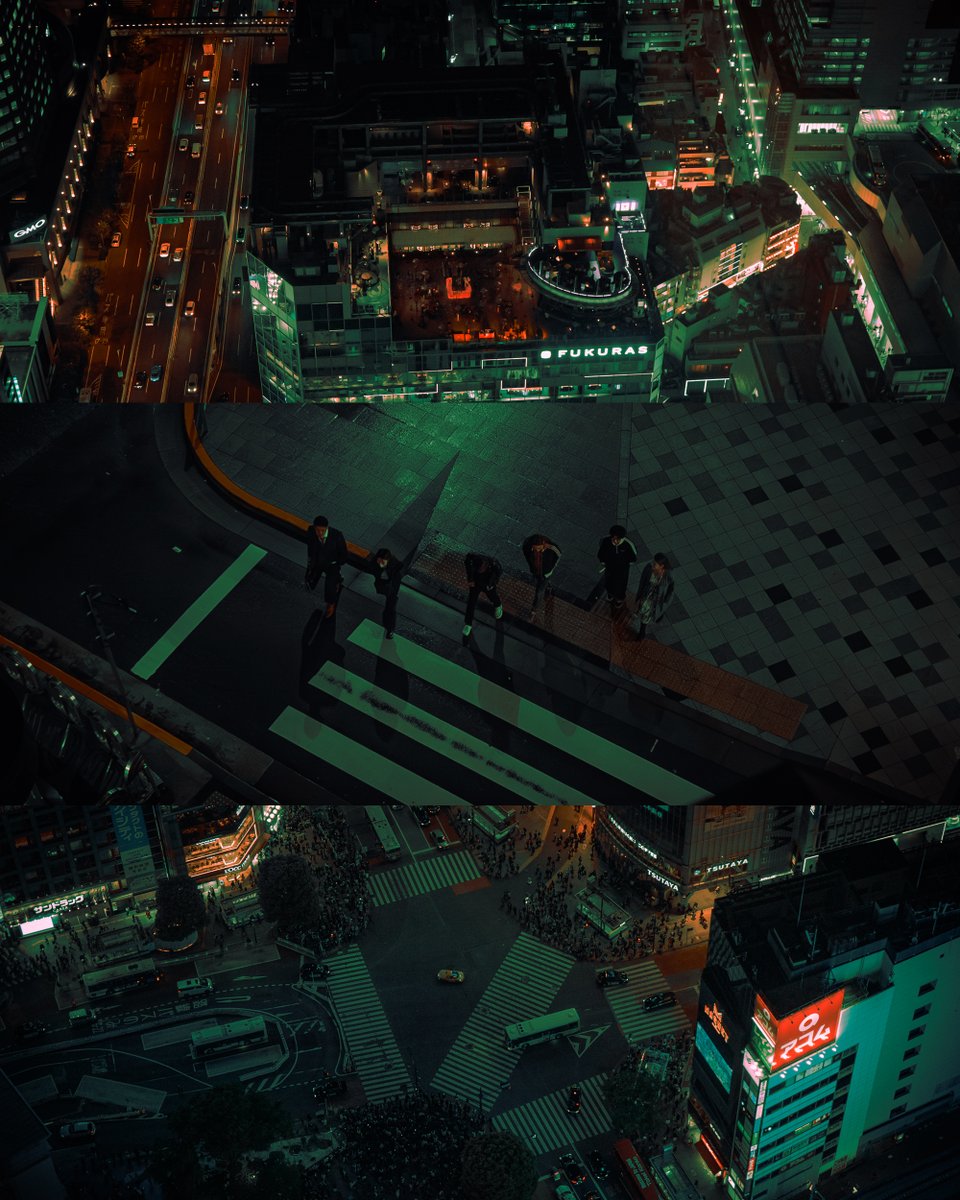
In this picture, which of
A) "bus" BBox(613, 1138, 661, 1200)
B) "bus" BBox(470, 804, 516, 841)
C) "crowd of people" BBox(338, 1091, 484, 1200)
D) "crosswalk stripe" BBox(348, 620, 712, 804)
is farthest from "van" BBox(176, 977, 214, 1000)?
"crosswalk stripe" BBox(348, 620, 712, 804)

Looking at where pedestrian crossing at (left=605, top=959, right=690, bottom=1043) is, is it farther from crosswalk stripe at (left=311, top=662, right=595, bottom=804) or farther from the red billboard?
crosswalk stripe at (left=311, top=662, right=595, bottom=804)

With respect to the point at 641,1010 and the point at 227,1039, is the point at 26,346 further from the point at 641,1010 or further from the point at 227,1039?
the point at 641,1010

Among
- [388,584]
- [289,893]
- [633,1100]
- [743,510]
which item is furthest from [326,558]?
[289,893]

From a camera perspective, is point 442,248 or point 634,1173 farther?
point 442,248

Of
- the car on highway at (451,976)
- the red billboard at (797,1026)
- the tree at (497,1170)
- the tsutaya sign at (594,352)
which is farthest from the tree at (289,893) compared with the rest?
the tsutaya sign at (594,352)

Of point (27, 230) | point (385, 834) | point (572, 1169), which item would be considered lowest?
point (572, 1169)

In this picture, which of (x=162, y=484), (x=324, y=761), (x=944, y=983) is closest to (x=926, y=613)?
(x=324, y=761)

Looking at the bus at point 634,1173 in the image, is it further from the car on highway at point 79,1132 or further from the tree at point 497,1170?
the car on highway at point 79,1132
